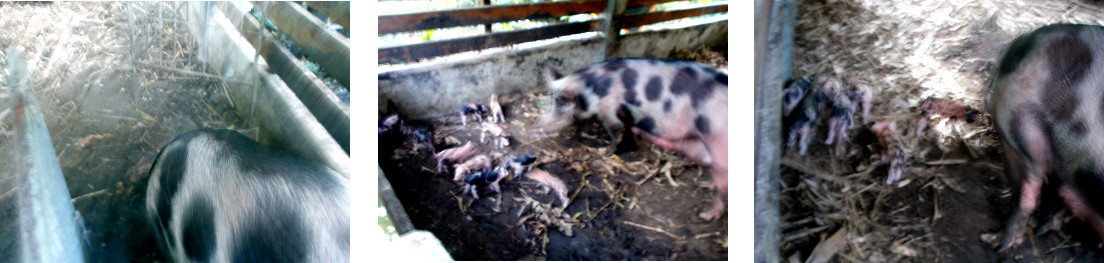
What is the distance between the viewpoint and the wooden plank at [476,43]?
3.51 metres

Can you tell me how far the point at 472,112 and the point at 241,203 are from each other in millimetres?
2382

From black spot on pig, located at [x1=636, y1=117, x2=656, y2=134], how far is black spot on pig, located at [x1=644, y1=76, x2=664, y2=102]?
125 mm

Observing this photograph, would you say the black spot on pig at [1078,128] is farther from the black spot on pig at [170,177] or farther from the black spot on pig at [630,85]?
the black spot on pig at [170,177]

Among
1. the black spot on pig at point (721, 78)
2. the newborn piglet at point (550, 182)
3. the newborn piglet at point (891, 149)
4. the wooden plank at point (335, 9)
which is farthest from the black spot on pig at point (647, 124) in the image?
the wooden plank at point (335, 9)

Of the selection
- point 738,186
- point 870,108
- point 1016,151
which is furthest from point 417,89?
point 1016,151

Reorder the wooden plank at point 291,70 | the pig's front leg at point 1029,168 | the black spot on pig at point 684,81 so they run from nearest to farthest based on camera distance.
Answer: the wooden plank at point 291,70 → the pig's front leg at point 1029,168 → the black spot on pig at point 684,81

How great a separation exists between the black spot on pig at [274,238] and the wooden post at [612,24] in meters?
3.36

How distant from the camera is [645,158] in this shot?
3389mm

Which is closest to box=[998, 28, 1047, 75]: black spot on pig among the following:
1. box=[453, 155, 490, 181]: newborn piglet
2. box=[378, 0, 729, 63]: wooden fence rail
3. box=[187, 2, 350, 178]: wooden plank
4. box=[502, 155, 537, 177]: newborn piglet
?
box=[378, 0, 729, 63]: wooden fence rail

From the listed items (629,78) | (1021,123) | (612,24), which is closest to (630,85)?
(629,78)

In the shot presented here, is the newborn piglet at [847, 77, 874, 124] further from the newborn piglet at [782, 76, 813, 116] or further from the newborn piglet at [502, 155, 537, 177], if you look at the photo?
the newborn piglet at [502, 155, 537, 177]

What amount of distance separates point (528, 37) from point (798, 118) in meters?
2.22

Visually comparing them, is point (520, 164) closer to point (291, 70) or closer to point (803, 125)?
point (803, 125)

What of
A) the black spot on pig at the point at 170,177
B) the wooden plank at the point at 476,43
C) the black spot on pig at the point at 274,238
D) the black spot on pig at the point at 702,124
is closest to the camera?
the black spot on pig at the point at 274,238
